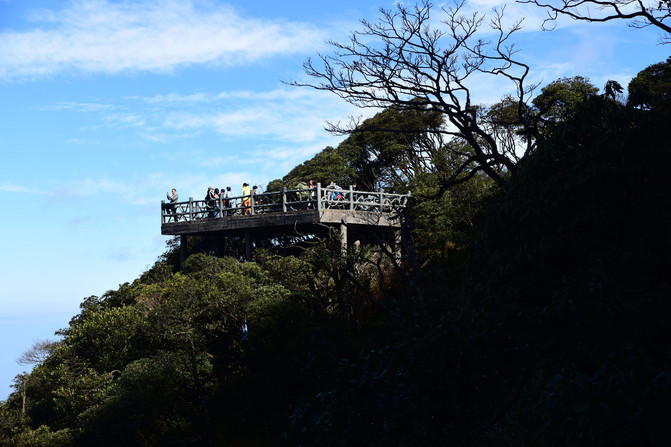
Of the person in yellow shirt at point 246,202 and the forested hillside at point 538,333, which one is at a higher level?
the person in yellow shirt at point 246,202

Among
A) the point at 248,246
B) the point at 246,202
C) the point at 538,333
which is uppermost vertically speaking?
the point at 246,202

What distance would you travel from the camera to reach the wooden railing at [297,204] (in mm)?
25281

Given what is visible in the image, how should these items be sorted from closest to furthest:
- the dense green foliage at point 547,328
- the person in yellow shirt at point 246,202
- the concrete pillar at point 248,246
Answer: the dense green foliage at point 547,328
the concrete pillar at point 248,246
the person in yellow shirt at point 246,202

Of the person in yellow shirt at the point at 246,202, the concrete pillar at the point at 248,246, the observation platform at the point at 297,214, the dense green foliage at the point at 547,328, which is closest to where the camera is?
the dense green foliage at the point at 547,328

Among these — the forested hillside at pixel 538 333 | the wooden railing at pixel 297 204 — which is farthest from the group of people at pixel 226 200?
the forested hillside at pixel 538 333

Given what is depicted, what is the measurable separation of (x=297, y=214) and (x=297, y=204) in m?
0.95

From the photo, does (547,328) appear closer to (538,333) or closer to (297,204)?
(538,333)

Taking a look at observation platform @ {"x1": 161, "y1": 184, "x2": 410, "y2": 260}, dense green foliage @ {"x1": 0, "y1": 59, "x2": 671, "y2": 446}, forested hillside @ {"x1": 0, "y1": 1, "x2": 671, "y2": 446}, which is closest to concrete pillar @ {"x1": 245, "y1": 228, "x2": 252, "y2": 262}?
observation platform @ {"x1": 161, "y1": 184, "x2": 410, "y2": 260}

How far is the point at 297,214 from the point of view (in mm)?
25266

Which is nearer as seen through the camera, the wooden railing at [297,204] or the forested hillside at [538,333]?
the forested hillside at [538,333]

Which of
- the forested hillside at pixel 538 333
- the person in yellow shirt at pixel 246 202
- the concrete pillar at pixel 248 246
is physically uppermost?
the person in yellow shirt at pixel 246 202

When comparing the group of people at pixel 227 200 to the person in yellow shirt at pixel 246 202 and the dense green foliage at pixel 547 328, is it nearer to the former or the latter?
the person in yellow shirt at pixel 246 202

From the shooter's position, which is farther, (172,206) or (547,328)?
(172,206)

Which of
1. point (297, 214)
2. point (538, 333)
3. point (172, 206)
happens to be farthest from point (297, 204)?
point (538, 333)
